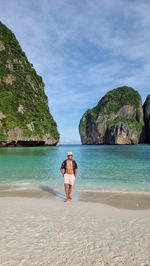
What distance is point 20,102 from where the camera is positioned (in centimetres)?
7956

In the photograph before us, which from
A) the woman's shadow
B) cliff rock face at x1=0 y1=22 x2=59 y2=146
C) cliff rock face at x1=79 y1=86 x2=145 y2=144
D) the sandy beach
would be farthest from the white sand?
cliff rock face at x1=79 y1=86 x2=145 y2=144

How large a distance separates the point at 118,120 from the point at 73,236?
171 metres

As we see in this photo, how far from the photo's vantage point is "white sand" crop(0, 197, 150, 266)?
4.29 m

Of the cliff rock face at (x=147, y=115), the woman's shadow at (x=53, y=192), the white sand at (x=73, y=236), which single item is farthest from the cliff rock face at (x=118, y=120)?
the white sand at (x=73, y=236)

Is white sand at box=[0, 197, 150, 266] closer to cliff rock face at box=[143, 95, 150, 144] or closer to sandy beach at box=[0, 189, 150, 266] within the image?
sandy beach at box=[0, 189, 150, 266]

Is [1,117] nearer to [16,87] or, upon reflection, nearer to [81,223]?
[16,87]

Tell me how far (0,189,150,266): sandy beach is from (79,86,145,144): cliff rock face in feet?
489

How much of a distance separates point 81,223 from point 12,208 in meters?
2.48

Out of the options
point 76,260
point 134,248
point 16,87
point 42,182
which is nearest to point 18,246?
point 76,260

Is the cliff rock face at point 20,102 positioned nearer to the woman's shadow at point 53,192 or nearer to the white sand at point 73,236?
the woman's shadow at point 53,192

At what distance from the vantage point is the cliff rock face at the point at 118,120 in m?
159

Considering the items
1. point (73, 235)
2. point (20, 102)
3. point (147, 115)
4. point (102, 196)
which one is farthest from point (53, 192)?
point (147, 115)

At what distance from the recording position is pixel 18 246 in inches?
186

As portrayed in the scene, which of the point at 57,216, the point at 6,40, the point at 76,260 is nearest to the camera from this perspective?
the point at 76,260
